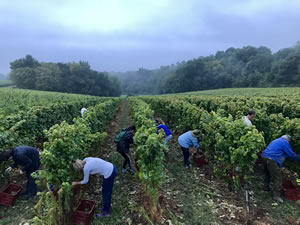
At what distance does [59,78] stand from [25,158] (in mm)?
88559

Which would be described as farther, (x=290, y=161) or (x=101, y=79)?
(x=101, y=79)

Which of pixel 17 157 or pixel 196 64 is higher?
pixel 196 64

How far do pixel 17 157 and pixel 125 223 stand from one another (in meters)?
3.44

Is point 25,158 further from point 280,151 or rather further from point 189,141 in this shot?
point 280,151

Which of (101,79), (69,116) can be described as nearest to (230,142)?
(69,116)

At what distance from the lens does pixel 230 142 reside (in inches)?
223

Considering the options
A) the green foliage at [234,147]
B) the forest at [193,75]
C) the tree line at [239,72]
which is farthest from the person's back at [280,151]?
the tree line at [239,72]

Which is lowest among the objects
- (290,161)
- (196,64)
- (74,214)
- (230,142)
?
(74,214)

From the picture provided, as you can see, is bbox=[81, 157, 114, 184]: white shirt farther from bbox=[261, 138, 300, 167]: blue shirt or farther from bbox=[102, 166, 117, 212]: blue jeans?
bbox=[261, 138, 300, 167]: blue shirt

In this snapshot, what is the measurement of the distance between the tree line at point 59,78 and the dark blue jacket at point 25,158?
80687mm

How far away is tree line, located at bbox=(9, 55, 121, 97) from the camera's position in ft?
249

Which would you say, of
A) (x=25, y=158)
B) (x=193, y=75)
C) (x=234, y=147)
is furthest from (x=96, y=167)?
(x=193, y=75)

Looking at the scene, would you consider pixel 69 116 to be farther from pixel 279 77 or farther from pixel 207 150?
pixel 279 77

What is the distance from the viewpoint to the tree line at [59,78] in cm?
7600
